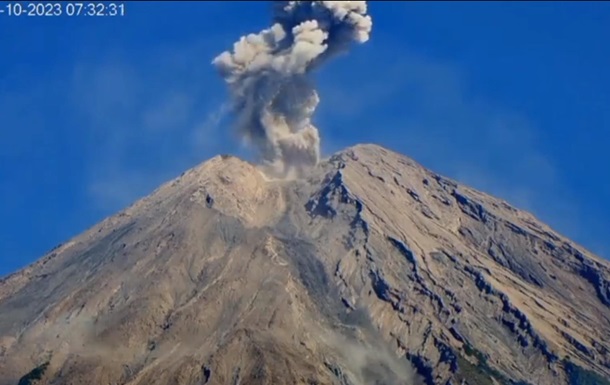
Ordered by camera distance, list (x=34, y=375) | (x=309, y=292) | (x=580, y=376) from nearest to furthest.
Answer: (x=34, y=375), (x=580, y=376), (x=309, y=292)

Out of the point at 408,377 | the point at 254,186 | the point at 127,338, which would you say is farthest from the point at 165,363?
the point at 254,186

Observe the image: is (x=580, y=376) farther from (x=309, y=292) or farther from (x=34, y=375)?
(x=34, y=375)

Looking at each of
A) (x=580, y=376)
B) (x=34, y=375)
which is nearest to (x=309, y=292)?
(x=580, y=376)

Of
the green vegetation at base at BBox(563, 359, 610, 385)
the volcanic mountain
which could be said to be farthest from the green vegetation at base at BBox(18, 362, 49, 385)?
the green vegetation at base at BBox(563, 359, 610, 385)

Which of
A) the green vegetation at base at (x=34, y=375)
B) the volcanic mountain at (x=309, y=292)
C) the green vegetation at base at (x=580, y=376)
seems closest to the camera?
the green vegetation at base at (x=34, y=375)

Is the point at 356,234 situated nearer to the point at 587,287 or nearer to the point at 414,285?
the point at 414,285

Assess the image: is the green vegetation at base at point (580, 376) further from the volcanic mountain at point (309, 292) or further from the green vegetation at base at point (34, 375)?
the green vegetation at base at point (34, 375)

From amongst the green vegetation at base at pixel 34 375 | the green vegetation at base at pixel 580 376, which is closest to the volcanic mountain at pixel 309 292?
the green vegetation at base at pixel 34 375
